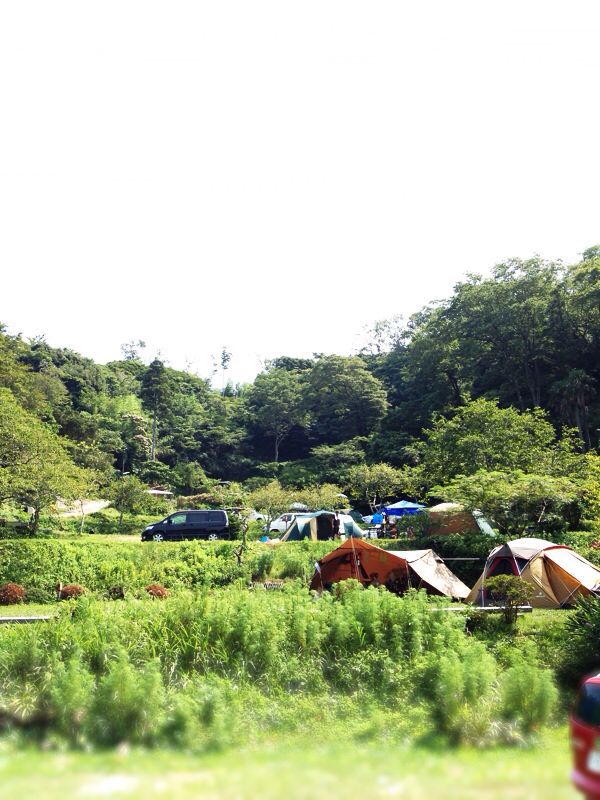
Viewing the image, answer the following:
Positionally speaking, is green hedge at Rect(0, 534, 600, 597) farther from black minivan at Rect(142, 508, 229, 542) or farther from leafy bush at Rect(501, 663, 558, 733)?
leafy bush at Rect(501, 663, 558, 733)

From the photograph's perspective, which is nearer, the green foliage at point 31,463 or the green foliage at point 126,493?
the green foliage at point 31,463

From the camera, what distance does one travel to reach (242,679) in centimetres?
959

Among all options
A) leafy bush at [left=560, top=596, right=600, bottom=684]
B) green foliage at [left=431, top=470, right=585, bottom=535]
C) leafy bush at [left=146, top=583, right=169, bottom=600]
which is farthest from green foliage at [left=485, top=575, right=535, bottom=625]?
green foliage at [left=431, top=470, right=585, bottom=535]

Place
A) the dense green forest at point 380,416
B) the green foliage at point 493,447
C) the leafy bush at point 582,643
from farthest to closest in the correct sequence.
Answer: the green foliage at point 493,447 < the dense green forest at point 380,416 < the leafy bush at point 582,643

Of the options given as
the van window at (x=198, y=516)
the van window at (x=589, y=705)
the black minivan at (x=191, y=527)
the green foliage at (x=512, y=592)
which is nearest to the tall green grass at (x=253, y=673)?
the green foliage at (x=512, y=592)

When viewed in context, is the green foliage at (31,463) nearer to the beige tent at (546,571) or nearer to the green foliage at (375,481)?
the beige tent at (546,571)

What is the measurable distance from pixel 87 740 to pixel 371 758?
3.52 m

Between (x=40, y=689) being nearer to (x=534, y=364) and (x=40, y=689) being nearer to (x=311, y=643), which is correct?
(x=311, y=643)

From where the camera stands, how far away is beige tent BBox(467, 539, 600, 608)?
15828 mm

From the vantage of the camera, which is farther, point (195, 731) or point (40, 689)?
point (40, 689)

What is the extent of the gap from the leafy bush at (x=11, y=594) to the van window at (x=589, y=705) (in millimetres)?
13928

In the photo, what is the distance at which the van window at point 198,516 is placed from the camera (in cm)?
2761

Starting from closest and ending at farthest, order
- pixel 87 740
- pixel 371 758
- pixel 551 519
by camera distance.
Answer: pixel 371 758
pixel 87 740
pixel 551 519

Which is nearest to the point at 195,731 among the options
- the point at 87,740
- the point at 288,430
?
the point at 87,740
